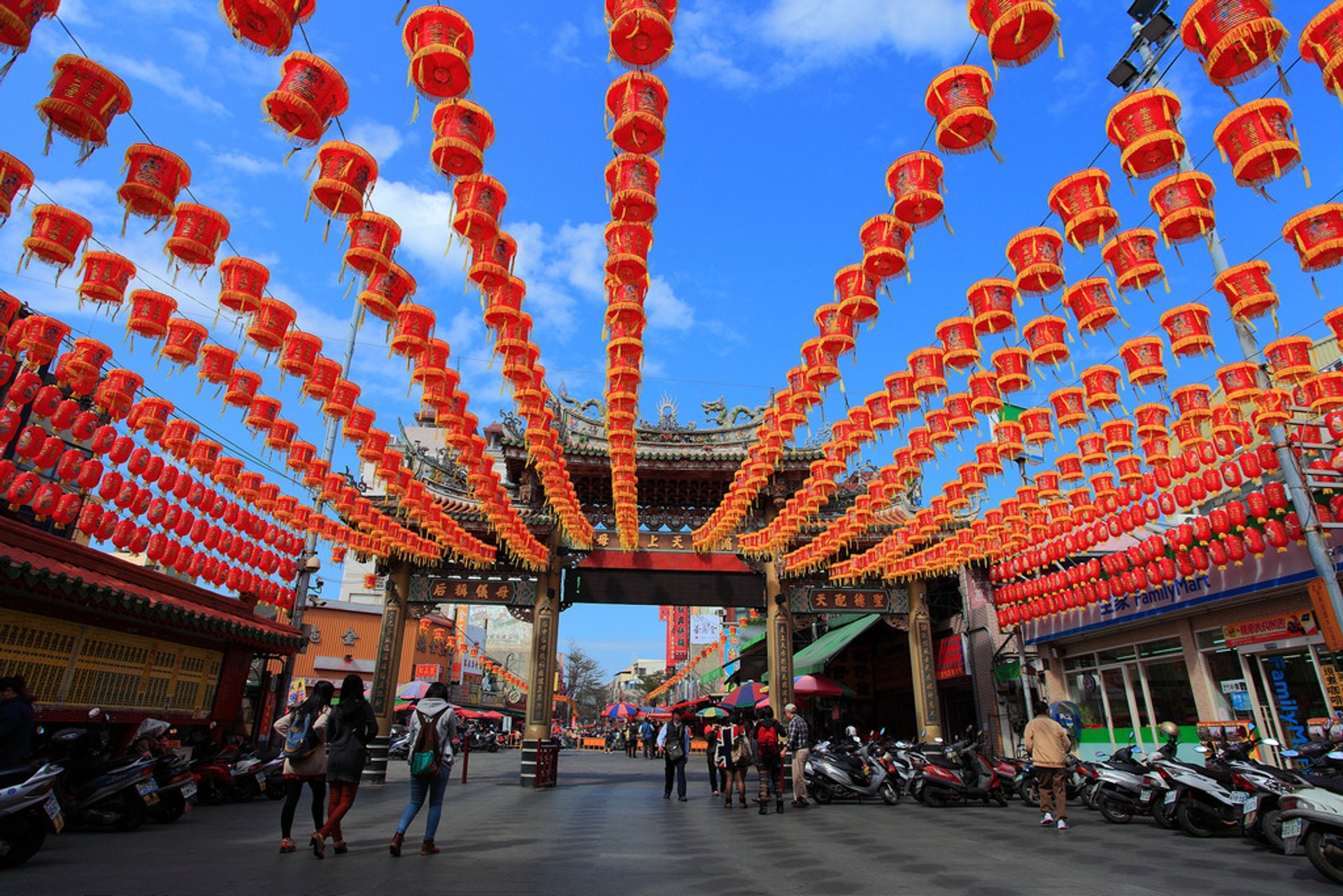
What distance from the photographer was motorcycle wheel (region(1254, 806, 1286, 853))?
23.2ft

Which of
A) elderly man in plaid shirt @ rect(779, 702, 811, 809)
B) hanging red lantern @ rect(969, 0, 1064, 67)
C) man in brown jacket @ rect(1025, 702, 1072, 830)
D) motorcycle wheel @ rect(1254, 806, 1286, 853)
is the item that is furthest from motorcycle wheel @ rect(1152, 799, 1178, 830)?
hanging red lantern @ rect(969, 0, 1064, 67)

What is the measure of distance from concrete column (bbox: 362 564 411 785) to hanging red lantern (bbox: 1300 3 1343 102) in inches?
662

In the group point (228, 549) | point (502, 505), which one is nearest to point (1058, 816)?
point (502, 505)

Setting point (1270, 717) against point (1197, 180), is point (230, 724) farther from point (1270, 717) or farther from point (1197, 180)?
point (1270, 717)

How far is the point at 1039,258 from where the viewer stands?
7.56 m

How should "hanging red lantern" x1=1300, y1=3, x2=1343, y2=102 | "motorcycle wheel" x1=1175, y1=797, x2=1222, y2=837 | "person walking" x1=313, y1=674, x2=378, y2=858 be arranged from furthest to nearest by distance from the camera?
"motorcycle wheel" x1=1175, y1=797, x2=1222, y2=837
"person walking" x1=313, y1=674, x2=378, y2=858
"hanging red lantern" x1=1300, y1=3, x2=1343, y2=102

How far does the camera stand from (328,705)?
7.05m

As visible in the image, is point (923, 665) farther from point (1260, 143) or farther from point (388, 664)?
point (1260, 143)

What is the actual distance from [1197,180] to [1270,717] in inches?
387

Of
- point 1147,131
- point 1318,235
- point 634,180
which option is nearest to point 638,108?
point 634,180

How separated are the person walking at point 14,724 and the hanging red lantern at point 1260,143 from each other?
37.1ft

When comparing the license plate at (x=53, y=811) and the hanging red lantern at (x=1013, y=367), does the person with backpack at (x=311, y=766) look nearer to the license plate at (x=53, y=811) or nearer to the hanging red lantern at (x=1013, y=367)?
the license plate at (x=53, y=811)

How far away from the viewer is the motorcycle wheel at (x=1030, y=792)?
1187 cm

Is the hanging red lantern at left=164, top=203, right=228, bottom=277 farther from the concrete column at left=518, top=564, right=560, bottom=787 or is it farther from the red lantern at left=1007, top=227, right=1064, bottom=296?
the concrete column at left=518, top=564, right=560, bottom=787
